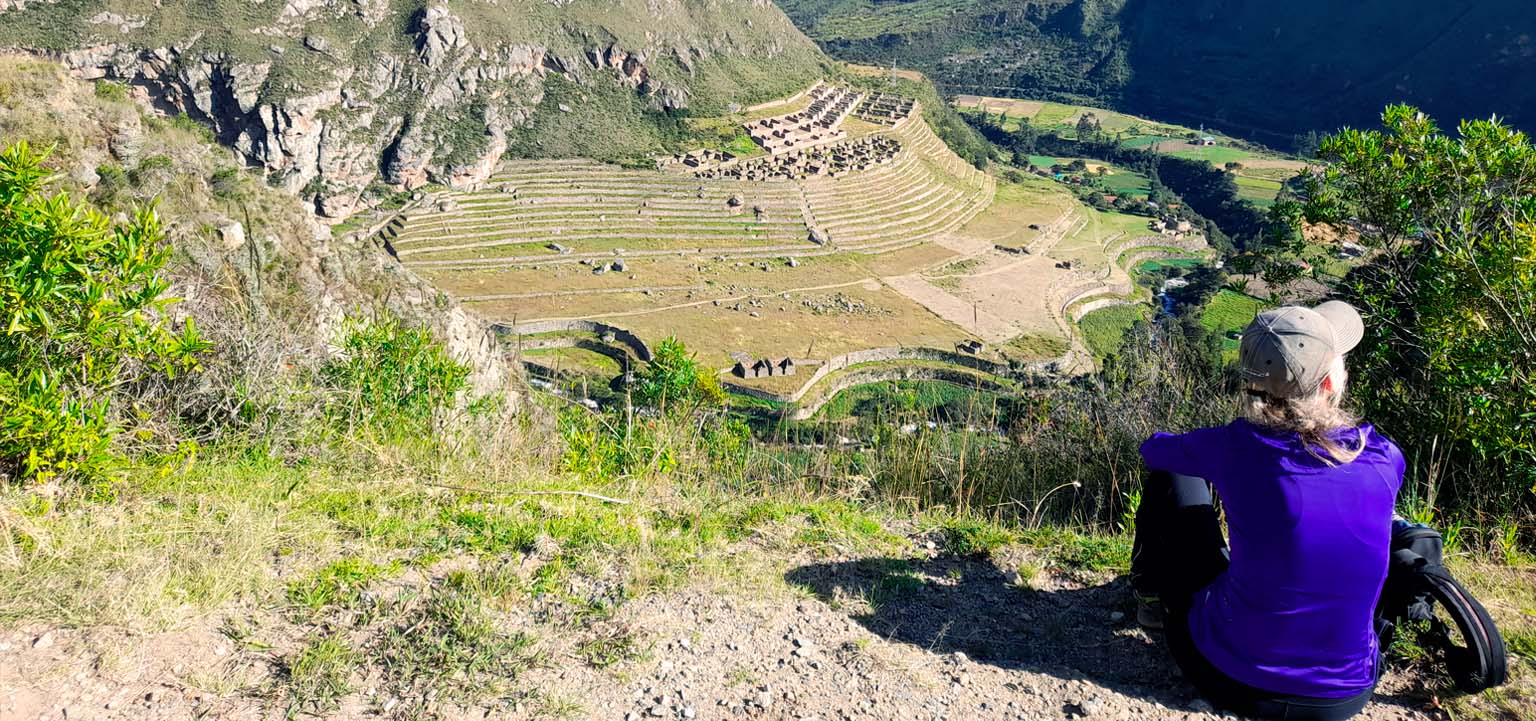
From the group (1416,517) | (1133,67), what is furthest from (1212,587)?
(1133,67)

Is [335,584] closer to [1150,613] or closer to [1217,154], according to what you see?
[1150,613]

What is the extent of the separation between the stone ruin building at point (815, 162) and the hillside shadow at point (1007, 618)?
51277mm

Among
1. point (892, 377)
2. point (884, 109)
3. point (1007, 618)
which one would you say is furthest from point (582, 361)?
point (884, 109)

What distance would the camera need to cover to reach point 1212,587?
2148 millimetres

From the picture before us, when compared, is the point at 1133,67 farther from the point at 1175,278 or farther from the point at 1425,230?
the point at 1425,230

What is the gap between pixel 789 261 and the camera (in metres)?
43.0

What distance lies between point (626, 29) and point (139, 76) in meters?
38.2

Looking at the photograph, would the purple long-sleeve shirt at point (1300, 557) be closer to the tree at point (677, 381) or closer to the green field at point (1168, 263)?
the tree at point (677, 381)

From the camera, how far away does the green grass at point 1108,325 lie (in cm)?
3662

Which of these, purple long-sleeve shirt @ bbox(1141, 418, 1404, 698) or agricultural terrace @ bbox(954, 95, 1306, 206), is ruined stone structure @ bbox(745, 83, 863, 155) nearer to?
agricultural terrace @ bbox(954, 95, 1306, 206)

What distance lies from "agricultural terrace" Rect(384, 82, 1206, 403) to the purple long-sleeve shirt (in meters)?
25.3

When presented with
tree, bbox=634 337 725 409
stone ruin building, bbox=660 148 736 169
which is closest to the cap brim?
tree, bbox=634 337 725 409

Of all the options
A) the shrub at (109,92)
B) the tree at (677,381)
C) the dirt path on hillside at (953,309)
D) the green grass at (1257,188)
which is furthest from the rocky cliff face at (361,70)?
the tree at (677,381)

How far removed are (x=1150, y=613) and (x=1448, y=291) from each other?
2.48 metres
